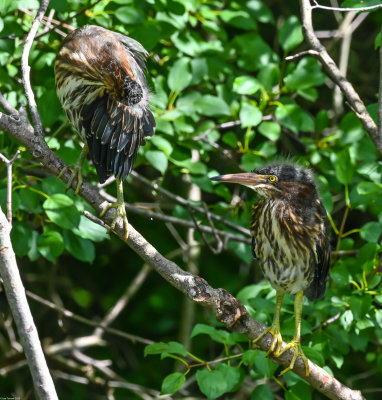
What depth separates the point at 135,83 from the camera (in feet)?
9.11

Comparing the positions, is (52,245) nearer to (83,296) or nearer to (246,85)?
(246,85)

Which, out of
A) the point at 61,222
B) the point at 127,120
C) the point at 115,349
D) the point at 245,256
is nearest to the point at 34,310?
the point at 115,349

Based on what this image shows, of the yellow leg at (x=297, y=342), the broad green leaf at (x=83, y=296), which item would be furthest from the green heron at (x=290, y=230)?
the broad green leaf at (x=83, y=296)

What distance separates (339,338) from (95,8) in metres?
1.87

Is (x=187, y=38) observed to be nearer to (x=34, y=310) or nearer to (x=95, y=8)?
(x=95, y=8)

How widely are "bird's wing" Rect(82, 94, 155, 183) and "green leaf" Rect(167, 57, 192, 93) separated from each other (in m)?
0.70

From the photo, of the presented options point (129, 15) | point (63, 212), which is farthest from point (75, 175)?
point (129, 15)

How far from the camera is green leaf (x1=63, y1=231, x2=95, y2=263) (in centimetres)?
323

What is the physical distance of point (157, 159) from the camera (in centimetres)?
329

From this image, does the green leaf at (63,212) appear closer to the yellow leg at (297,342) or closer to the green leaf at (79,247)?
the green leaf at (79,247)

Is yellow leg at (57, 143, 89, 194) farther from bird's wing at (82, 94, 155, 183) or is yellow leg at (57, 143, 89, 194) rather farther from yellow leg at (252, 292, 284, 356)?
yellow leg at (252, 292, 284, 356)

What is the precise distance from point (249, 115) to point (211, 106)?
0.75 feet

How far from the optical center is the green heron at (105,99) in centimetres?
270

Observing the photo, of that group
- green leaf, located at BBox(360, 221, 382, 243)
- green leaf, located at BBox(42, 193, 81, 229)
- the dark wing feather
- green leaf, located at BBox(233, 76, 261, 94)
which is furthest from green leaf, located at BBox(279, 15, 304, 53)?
green leaf, located at BBox(42, 193, 81, 229)
